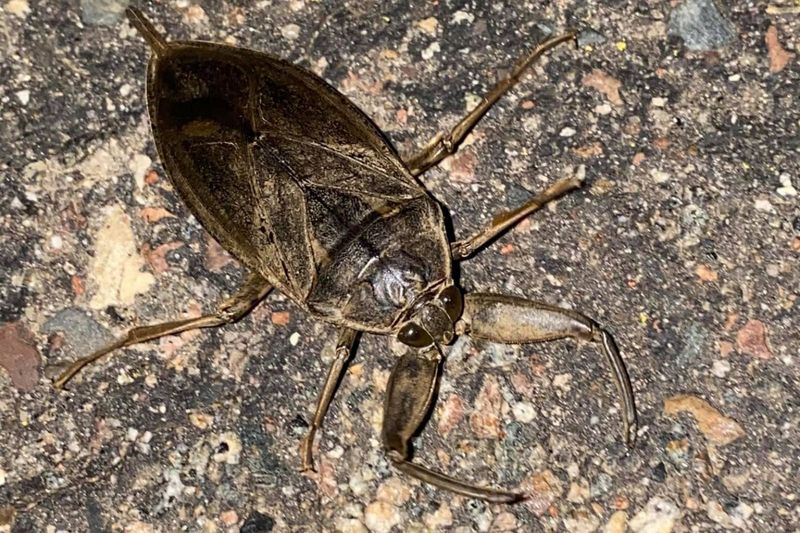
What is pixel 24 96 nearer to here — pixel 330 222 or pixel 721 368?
pixel 330 222

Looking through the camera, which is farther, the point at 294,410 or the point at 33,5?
the point at 33,5

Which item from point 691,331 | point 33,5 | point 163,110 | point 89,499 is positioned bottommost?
point 691,331

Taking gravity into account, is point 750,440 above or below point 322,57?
below

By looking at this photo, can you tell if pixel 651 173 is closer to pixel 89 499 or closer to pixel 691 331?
pixel 691 331

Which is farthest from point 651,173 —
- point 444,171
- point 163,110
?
point 163,110

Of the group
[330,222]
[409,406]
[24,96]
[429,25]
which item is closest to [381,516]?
[409,406]

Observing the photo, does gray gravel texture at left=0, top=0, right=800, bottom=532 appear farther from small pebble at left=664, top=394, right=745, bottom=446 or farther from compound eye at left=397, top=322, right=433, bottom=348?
compound eye at left=397, top=322, right=433, bottom=348
